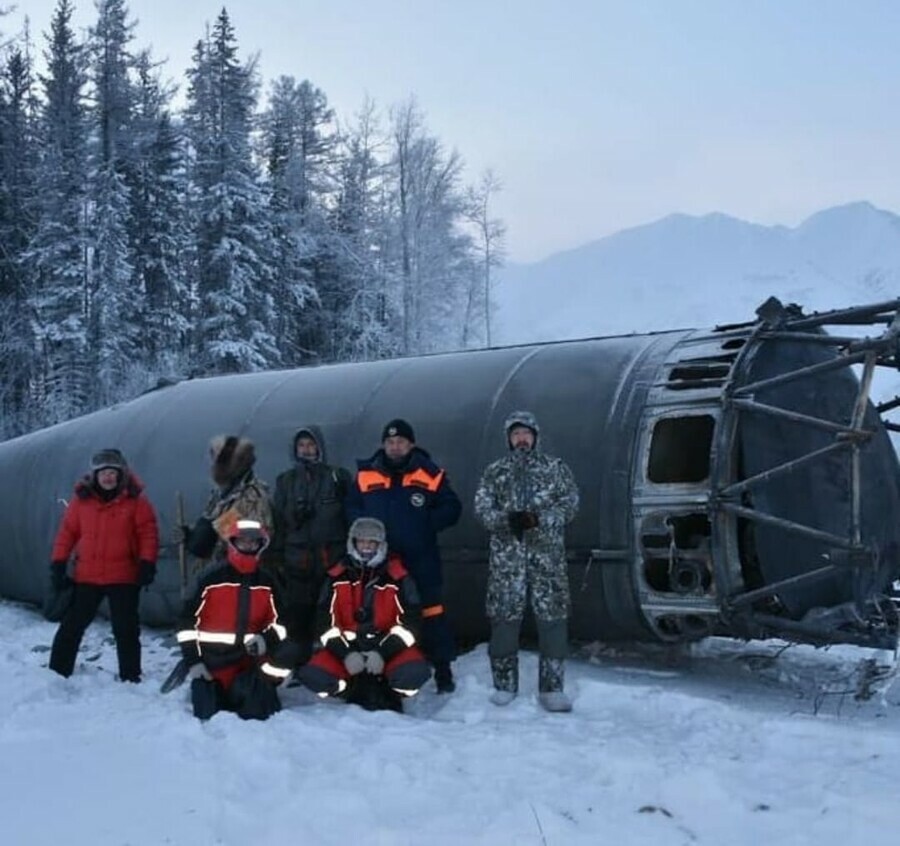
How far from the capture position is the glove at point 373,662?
6.09m

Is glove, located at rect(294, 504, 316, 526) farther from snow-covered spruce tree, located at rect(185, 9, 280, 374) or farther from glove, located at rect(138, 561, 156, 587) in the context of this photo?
snow-covered spruce tree, located at rect(185, 9, 280, 374)

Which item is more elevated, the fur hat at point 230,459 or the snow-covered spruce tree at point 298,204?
the snow-covered spruce tree at point 298,204

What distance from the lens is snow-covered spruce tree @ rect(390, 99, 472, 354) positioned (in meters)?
36.7

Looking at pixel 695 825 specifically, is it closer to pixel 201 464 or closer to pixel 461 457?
pixel 461 457

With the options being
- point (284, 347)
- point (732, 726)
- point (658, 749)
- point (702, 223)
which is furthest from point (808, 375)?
point (702, 223)

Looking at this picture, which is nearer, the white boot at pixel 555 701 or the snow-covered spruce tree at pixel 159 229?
the white boot at pixel 555 701

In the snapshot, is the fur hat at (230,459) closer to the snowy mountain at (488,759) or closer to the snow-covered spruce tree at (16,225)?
the snowy mountain at (488,759)

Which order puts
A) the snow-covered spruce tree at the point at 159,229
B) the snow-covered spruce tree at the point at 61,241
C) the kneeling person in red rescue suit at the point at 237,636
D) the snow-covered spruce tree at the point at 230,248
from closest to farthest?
the kneeling person in red rescue suit at the point at 237,636, the snow-covered spruce tree at the point at 61,241, the snow-covered spruce tree at the point at 230,248, the snow-covered spruce tree at the point at 159,229

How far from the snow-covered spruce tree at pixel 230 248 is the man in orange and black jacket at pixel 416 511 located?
22.6 metres

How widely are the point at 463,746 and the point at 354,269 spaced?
31.6 metres

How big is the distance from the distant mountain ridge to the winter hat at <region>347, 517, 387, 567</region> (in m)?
50.9

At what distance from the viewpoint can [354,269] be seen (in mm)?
35656

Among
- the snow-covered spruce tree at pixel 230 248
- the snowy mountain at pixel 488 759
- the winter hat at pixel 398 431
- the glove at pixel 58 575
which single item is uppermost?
the snow-covered spruce tree at pixel 230 248

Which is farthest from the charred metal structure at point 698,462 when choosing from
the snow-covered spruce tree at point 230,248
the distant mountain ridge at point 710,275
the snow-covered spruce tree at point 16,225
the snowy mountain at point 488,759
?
the distant mountain ridge at point 710,275
